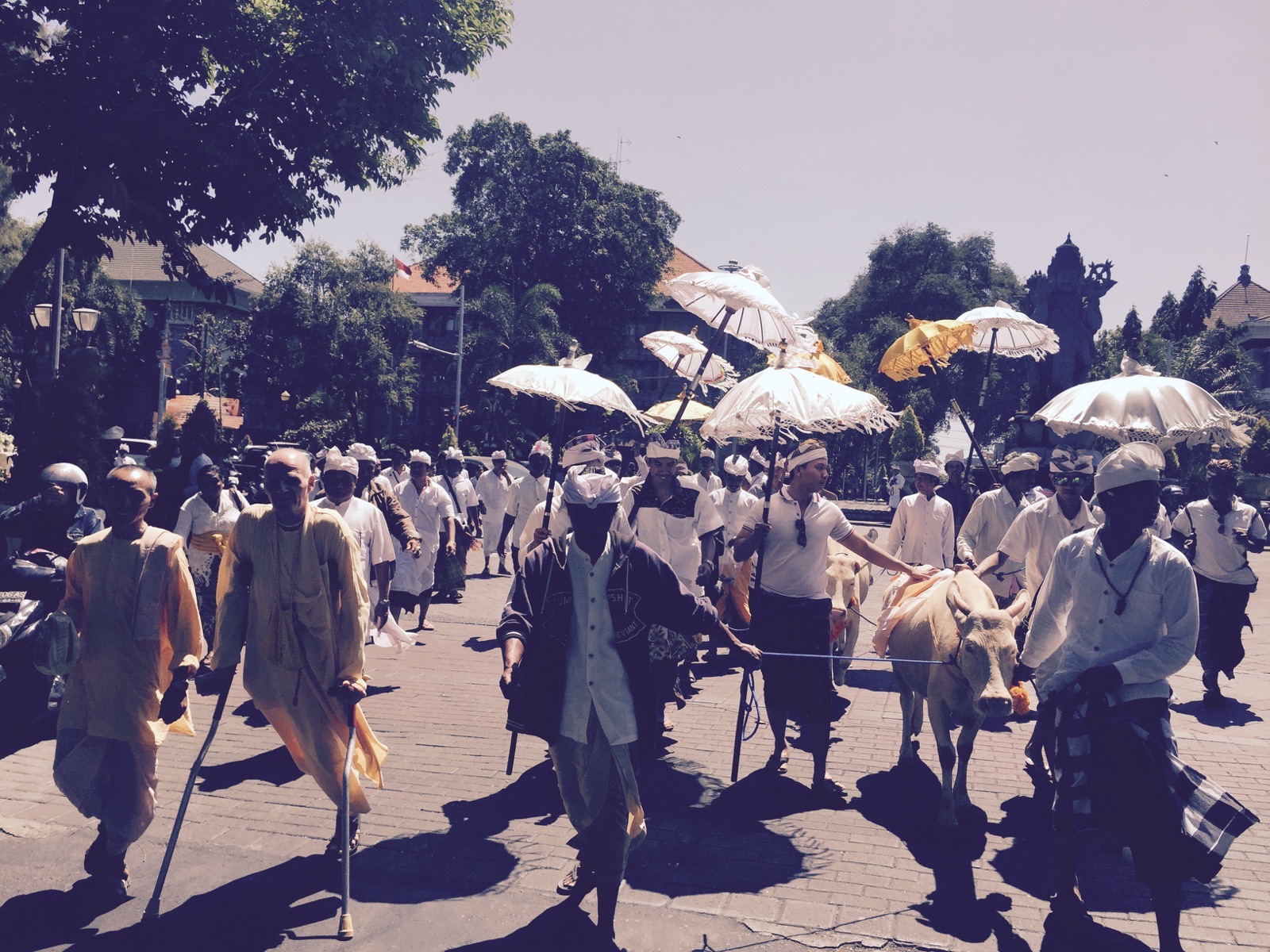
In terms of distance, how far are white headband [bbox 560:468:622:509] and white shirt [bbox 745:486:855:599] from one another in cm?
233

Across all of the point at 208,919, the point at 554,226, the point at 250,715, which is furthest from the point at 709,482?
the point at 554,226

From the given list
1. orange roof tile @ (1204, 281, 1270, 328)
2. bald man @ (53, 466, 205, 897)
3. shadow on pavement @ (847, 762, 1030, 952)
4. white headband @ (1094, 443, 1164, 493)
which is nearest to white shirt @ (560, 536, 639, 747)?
shadow on pavement @ (847, 762, 1030, 952)

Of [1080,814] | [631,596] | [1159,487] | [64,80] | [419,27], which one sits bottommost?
[1080,814]

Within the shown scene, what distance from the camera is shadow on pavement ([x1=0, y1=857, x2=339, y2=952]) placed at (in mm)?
4484

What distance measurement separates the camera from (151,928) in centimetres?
462

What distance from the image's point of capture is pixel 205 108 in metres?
14.2

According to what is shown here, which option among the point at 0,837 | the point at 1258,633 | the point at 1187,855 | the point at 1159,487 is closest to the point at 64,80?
the point at 0,837

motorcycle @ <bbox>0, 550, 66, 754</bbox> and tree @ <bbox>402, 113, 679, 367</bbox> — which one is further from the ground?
tree @ <bbox>402, 113, 679, 367</bbox>

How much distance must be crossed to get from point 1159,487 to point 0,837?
6.07 meters

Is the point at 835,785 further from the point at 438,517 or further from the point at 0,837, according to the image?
the point at 438,517

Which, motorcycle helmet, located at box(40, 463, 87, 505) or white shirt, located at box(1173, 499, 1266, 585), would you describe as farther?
white shirt, located at box(1173, 499, 1266, 585)

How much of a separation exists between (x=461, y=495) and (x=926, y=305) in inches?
1701

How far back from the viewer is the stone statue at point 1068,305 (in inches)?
959

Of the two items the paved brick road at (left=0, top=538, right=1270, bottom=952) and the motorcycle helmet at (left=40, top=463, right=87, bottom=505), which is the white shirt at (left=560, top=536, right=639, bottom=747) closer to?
the paved brick road at (left=0, top=538, right=1270, bottom=952)
